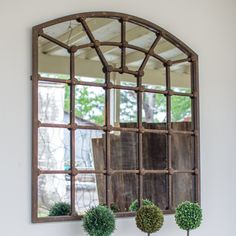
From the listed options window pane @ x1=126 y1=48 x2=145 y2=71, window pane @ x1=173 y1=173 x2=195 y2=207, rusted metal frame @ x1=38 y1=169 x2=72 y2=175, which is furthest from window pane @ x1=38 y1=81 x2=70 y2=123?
window pane @ x1=173 y1=173 x2=195 y2=207

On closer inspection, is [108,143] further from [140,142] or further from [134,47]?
[134,47]

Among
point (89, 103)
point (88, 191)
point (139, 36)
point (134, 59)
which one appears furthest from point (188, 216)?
point (139, 36)

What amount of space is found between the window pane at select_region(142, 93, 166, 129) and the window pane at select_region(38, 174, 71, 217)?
47cm

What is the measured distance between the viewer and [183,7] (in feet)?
7.62

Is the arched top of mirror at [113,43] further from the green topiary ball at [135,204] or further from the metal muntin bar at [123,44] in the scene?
the green topiary ball at [135,204]

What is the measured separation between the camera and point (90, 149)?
2021 mm

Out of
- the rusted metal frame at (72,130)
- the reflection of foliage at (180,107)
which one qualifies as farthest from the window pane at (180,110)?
the rusted metal frame at (72,130)

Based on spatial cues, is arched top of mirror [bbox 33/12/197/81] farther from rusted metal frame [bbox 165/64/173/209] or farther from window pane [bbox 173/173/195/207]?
window pane [bbox 173/173/195/207]

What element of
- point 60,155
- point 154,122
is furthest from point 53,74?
point 154,122

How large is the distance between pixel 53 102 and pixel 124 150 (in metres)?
0.39

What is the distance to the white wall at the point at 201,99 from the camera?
1.83 metres

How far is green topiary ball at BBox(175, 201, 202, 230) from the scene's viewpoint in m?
1.97

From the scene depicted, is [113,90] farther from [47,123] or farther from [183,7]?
[183,7]

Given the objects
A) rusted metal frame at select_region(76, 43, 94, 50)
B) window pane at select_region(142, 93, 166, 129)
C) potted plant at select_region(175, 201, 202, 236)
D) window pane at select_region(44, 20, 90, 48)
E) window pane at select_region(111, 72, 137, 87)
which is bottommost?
potted plant at select_region(175, 201, 202, 236)
